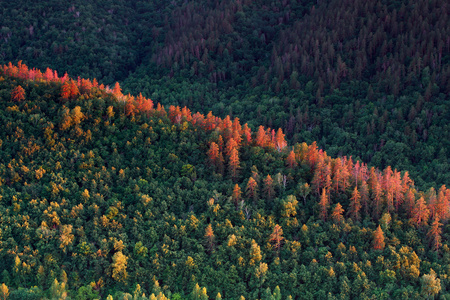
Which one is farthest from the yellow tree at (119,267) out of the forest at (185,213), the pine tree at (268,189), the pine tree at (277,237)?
the pine tree at (268,189)

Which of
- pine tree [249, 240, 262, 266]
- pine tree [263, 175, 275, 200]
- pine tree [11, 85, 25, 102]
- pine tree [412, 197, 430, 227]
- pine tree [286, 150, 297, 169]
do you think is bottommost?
pine tree [249, 240, 262, 266]

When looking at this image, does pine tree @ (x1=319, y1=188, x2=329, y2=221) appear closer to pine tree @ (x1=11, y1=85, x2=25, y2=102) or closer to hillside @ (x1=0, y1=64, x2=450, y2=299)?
hillside @ (x1=0, y1=64, x2=450, y2=299)

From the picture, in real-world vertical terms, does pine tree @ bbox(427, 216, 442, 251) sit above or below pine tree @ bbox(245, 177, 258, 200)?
below

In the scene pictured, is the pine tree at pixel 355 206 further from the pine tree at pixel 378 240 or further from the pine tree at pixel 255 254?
the pine tree at pixel 255 254

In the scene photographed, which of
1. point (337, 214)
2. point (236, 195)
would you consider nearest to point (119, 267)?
point (236, 195)

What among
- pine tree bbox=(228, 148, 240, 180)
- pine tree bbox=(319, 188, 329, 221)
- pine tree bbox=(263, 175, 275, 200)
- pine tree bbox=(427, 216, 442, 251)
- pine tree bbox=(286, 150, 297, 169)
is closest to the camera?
pine tree bbox=(427, 216, 442, 251)

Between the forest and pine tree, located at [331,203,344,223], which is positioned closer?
the forest

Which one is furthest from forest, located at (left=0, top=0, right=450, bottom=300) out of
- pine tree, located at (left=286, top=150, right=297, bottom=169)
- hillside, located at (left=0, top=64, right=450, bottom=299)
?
pine tree, located at (left=286, top=150, right=297, bottom=169)

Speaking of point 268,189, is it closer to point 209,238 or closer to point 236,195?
point 236,195

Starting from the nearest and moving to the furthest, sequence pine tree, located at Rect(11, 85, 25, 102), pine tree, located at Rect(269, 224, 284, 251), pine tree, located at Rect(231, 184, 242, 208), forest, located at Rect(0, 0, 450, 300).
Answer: forest, located at Rect(0, 0, 450, 300) → pine tree, located at Rect(269, 224, 284, 251) → pine tree, located at Rect(231, 184, 242, 208) → pine tree, located at Rect(11, 85, 25, 102)
